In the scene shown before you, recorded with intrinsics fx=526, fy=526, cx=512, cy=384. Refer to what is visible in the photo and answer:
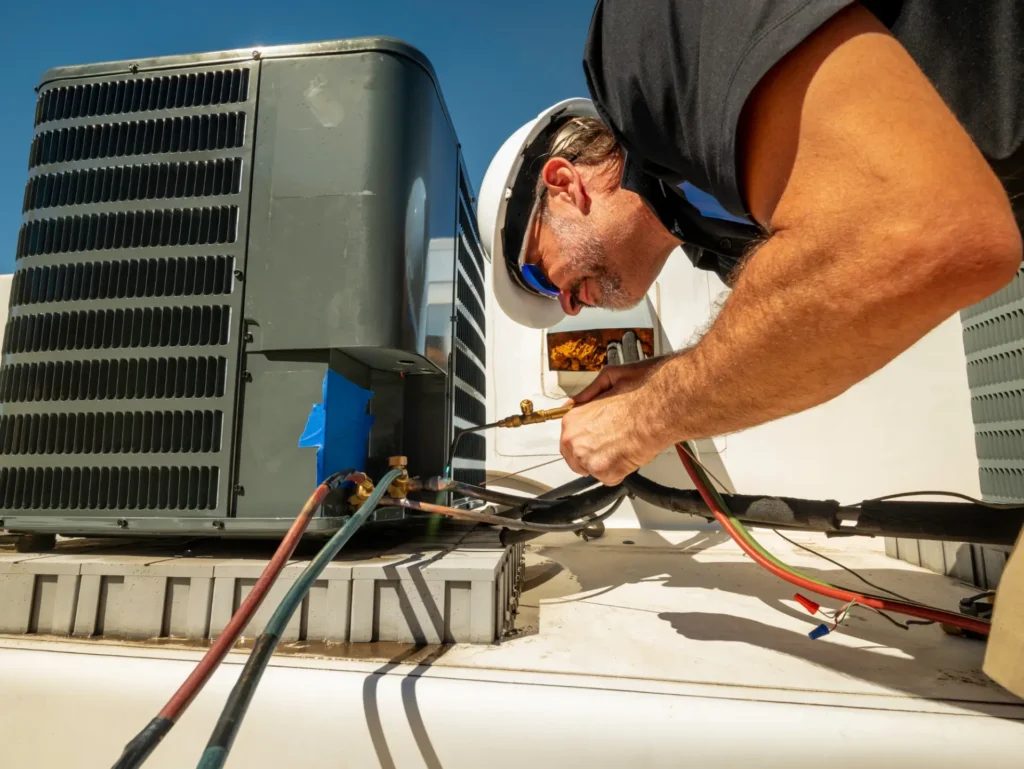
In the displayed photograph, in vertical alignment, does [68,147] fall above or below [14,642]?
above

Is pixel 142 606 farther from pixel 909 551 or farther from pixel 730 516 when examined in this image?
pixel 909 551

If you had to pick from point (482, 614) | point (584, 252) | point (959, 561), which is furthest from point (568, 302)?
point (959, 561)

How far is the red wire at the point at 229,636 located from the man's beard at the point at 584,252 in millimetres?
551

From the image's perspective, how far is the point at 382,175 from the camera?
72 cm

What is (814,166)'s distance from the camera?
0.36m

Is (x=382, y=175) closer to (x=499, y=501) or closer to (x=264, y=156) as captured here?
(x=264, y=156)

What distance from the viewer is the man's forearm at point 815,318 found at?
1.11ft

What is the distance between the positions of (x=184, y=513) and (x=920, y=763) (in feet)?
2.73

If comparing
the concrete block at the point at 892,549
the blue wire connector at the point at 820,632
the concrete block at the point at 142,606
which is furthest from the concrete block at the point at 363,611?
the concrete block at the point at 892,549

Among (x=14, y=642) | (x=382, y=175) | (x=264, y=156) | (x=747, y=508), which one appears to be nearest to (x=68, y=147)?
(x=264, y=156)

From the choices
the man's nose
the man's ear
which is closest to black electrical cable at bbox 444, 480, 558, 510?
the man's nose

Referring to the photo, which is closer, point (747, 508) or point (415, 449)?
point (747, 508)

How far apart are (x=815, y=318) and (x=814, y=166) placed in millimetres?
105

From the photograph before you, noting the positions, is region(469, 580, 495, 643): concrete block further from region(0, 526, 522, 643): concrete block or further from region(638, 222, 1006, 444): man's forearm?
region(638, 222, 1006, 444): man's forearm
